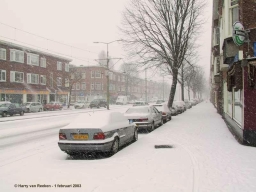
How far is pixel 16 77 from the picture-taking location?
42.2 m

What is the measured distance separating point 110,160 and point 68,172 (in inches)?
62.7

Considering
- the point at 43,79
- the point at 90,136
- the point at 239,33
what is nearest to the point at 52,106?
the point at 43,79

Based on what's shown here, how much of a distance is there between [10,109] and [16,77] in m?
12.9

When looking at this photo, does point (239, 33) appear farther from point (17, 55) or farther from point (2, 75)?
point (17, 55)

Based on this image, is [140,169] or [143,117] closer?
[140,169]

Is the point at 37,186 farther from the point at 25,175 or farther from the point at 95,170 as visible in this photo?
the point at 95,170

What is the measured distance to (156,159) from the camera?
26.4 feet

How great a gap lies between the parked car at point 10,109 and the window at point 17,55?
1242cm

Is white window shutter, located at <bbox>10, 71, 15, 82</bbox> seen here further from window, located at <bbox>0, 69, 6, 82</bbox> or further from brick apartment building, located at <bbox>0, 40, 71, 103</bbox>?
window, located at <bbox>0, 69, 6, 82</bbox>

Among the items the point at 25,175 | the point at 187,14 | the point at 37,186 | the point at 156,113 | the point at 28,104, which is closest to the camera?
the point at 37,186

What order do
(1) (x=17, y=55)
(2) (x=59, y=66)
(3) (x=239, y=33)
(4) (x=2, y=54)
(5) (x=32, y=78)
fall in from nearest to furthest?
1. (3) (x=239, y=33)
2. (4) (x=2, y=54)
3. (1) (x=17, y=55)
4. (5) (x=32, y=78)
5. (2) (x=59, y=66)

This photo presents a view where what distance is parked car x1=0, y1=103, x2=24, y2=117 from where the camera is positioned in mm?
29897

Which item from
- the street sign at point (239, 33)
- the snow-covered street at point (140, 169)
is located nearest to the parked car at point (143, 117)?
the snow-covered street at point (140, 169)

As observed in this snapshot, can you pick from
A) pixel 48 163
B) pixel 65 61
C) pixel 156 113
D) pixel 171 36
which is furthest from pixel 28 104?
pixel 48 163
